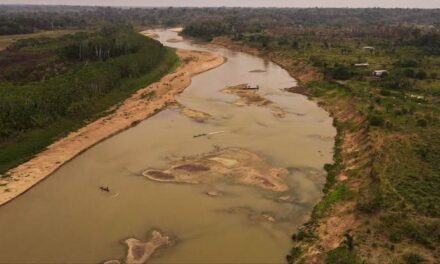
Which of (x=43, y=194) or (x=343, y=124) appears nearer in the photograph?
(x=43, y=194)

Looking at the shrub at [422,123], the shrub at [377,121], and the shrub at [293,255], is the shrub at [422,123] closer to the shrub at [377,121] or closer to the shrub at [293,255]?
the shrub at [377,121]

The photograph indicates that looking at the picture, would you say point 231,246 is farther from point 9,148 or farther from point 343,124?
point 343,124

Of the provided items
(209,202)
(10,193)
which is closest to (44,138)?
(10,193)

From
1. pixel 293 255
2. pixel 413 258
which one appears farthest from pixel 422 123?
pixel 293 255

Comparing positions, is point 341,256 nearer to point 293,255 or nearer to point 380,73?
point 293,255

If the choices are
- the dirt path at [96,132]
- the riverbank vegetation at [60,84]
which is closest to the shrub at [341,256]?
the dirt path at [96,132]
